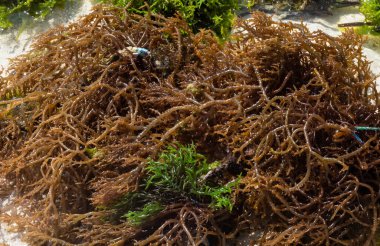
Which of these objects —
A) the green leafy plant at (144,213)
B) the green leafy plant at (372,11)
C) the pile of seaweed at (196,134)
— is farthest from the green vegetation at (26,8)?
the green leafy plant at (372,11)

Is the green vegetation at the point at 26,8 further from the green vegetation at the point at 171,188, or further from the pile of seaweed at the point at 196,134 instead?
the green vegetation at the point at 171,188

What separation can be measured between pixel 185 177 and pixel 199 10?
1.46 metres

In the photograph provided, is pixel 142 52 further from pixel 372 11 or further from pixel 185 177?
pixel 372 11

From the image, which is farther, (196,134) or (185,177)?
(196,134)

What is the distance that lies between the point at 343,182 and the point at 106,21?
186 cm

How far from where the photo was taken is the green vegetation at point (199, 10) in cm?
345

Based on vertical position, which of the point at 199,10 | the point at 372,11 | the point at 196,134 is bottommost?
the point at 196,134

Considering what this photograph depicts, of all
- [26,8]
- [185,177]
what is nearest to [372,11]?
[185,177]

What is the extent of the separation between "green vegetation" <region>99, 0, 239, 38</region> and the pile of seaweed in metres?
0.22

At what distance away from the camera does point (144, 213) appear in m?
2.51

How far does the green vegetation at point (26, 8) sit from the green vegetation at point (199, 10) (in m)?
0.81

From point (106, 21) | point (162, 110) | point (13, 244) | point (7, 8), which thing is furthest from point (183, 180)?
point (7, 8)

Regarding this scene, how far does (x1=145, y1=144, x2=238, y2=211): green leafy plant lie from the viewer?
8.30 feet

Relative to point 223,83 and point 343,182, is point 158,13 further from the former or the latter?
point 343,182
